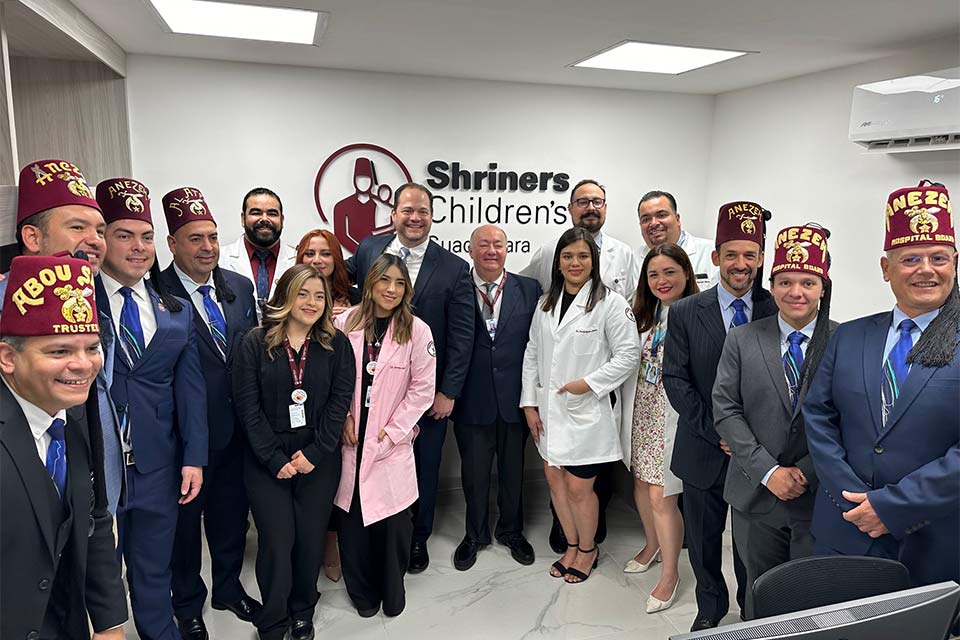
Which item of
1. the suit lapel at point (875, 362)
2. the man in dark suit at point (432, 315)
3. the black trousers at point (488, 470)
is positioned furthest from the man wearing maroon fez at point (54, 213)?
the suit lapel at point (875, 362)

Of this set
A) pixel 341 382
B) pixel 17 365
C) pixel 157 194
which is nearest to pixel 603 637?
pixel 341 382

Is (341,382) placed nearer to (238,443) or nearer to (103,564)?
(238,443)

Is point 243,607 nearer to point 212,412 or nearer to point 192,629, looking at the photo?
point 192,629

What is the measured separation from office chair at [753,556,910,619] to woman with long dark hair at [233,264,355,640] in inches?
69.8

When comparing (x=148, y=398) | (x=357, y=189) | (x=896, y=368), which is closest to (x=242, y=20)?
(x=357, y=189)

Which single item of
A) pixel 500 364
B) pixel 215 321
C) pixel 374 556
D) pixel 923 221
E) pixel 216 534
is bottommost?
pixel 374 556

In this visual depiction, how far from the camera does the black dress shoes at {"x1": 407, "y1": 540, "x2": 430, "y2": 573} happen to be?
3.49 metres

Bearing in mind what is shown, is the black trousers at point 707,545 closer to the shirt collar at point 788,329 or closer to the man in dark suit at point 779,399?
the man in dark suit at point 779,399

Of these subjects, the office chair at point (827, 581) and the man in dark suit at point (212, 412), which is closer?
the office chair at point (827, 581)

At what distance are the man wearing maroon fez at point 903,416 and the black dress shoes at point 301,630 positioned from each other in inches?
84.4

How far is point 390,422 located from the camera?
9.92 ft

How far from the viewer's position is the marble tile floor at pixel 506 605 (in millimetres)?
2986

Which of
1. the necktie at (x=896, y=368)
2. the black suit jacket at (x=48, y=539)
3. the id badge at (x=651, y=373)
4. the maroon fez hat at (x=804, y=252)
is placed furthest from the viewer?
the id badge at (x=651, y=373)

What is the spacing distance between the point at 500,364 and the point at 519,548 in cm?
106
